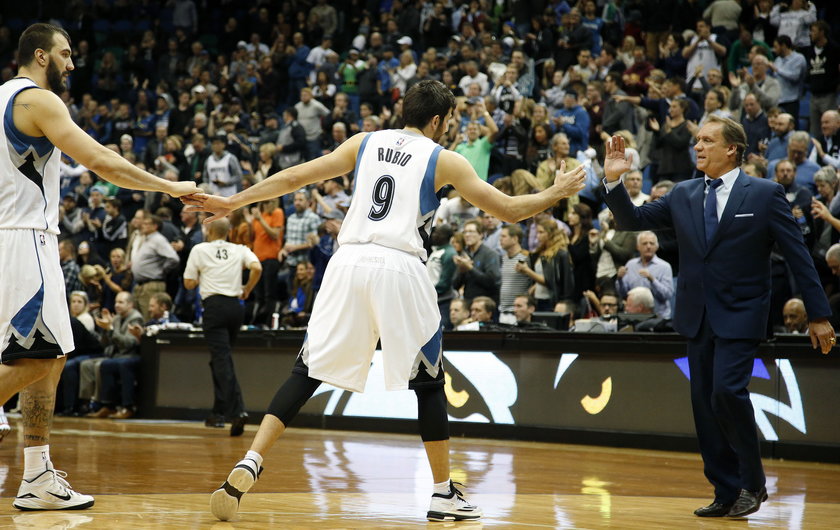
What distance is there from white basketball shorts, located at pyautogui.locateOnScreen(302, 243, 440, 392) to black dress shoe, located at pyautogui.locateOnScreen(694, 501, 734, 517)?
1.77 m

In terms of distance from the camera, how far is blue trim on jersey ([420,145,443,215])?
5.40 meters

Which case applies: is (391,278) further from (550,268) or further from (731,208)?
(550,268)

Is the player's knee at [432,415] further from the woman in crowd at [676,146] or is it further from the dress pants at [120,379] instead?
the dress pants at [120,379]

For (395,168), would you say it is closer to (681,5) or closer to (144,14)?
(681,5)

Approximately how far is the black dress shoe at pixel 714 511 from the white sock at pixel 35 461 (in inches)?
136

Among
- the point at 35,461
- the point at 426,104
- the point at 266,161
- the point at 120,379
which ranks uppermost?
the point at 266,161

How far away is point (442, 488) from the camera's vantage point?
5305 mm

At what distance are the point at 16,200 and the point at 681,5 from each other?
47.1 ft

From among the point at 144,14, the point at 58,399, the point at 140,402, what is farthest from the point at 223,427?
the point at 144,14

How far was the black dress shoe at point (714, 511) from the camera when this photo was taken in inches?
228

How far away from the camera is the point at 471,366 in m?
11.4

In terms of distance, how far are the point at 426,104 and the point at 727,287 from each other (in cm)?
195

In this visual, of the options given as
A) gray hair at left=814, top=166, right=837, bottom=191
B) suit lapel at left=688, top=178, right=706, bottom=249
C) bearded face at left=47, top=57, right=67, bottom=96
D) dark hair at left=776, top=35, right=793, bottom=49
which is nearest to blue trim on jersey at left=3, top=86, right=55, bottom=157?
bearded face at left=47, top=57, right=67, bottom=96

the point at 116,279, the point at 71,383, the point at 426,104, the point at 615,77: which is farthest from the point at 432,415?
the point at 116,279
